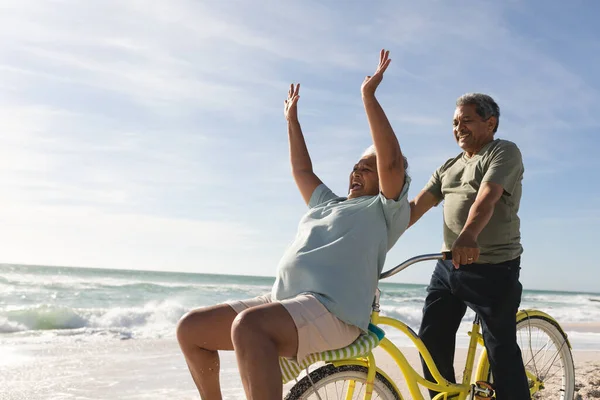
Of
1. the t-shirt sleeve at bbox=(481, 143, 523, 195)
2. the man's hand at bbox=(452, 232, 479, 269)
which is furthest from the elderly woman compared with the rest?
the t-shirt sleeve at bbox=(481, 143, 523, 195)

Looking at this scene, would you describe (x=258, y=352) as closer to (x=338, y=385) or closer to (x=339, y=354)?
(x=339, y=354)

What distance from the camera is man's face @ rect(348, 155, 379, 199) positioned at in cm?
266

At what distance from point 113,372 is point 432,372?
412 centimetres

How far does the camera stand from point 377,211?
8.11 ft

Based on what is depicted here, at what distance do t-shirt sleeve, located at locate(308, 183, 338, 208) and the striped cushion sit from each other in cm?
58

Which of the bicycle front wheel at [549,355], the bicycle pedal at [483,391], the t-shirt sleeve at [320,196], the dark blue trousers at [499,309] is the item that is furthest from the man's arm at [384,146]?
the bicycle front wheel at [549,355]

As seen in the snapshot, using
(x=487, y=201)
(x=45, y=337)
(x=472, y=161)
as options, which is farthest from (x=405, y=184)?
(x=45, y=337)

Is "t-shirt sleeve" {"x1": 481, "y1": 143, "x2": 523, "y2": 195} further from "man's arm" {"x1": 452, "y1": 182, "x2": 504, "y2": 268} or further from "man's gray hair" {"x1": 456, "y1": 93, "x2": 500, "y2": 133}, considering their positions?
"man's gray hair" {"x1": 456, "y1": 93, "x2": 500, "y2": 133}

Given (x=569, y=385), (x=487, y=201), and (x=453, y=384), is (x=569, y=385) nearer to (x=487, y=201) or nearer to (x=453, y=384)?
(x=453, y=384)

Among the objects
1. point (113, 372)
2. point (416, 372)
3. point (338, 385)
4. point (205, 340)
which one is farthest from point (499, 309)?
point (113, 372)

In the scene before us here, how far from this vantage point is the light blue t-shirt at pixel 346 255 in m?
2.35

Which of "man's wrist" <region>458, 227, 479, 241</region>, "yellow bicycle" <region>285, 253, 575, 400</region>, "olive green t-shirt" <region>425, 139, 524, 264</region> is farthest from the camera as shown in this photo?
"olive green t-shirt" <region>425, 139, 524, 264</region>

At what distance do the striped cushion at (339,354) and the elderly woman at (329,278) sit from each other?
0.13ft

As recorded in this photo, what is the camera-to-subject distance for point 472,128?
3146 mm
